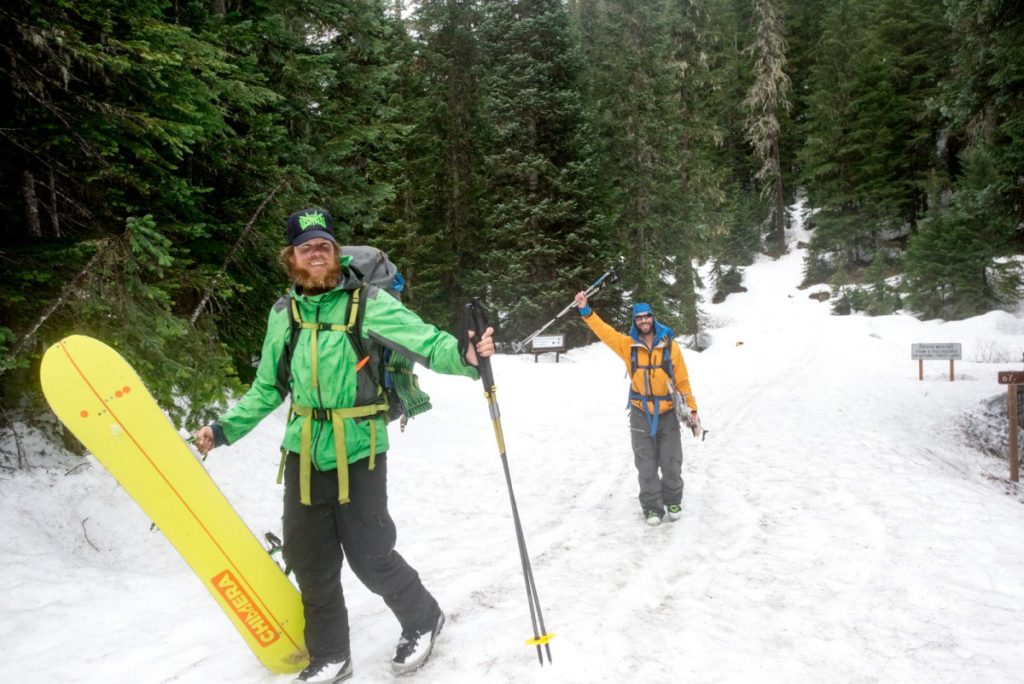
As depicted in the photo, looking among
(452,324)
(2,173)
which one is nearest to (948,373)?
(452,324)

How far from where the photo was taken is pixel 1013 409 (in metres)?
9.52

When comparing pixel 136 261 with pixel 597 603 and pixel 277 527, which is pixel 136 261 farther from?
pixel 597 603

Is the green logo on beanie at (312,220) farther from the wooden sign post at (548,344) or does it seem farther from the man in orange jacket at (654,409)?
the wooden sign post at (548,344)

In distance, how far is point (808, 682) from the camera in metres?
3.61

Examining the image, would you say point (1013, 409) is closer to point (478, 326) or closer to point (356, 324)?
point (478, 326)

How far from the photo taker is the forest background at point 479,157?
5.40m

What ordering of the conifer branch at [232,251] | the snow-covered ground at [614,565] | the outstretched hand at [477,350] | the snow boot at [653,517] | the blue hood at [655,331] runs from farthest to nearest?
the blue hood at [655,331]
the snow boot at [653,517]
the conifer branch at [232,251]
the snow-covered ground at [614,565]
the outstretched hand at [477,350]

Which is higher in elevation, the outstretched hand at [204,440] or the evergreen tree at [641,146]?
the evergreen tree at [641,146]

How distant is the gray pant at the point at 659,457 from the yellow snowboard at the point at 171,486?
427 centimetres

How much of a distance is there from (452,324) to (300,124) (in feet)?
43.3

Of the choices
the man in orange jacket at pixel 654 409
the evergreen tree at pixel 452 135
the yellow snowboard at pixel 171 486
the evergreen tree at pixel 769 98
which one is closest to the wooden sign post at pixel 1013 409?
the man in orange jacket at pixel 654 409

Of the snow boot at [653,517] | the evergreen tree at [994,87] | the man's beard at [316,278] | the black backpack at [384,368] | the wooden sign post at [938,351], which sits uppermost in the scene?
the evergreen tree at [994,87]

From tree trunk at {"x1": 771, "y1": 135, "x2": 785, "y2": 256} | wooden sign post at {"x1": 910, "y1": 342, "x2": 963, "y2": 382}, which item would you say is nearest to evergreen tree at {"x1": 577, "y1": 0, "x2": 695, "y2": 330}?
wooden sign post at {"x1": 910, "y1": 342, "x2": 963, "y2": 382}

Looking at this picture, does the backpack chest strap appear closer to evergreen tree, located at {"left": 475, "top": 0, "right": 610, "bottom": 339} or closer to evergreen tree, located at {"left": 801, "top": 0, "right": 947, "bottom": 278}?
evergreen tree, located at {"left": 475, "top": 0, "right": 610, "bottom": 339}
